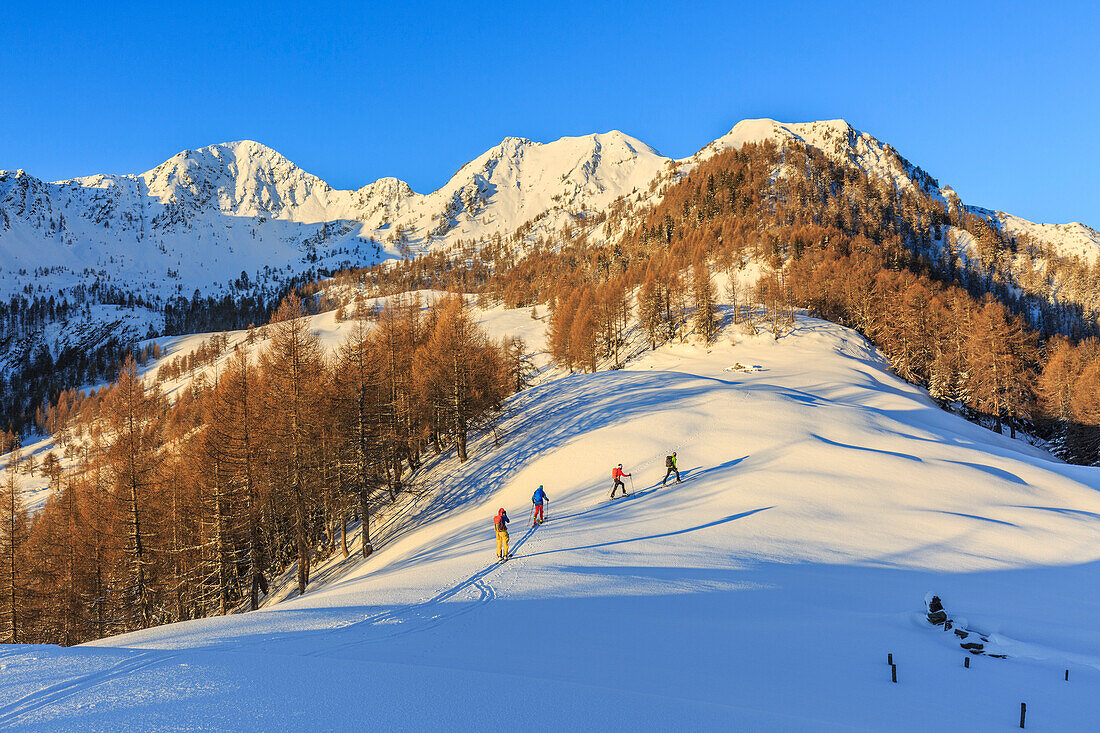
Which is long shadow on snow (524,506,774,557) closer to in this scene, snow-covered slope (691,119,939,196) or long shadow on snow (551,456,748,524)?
long shadow on snow (551,456,748,524)

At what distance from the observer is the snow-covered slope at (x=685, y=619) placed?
230 inches

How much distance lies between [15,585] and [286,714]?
109ft

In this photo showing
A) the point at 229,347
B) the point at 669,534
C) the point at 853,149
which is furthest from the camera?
the point at 853,149

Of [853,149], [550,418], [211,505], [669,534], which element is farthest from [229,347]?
[853,149]

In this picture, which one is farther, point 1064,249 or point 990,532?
point 1064,249

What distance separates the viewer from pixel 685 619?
1015 cm

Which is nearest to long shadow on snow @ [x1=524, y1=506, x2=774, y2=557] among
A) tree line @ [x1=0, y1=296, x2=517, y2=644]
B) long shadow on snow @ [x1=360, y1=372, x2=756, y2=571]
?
long shadow on snow @ [x1=360, y1=372, x2=756, y2=571]

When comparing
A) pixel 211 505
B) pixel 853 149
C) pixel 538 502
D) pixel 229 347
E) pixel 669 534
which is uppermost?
pixel 853 149

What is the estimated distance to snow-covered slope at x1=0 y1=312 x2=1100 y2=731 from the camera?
19.2 feet

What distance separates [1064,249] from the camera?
188m

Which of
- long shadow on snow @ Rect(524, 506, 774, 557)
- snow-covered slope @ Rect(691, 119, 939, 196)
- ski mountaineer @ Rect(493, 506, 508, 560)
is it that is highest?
snow-covered slope @ Rect(691, 119, 939, 196)

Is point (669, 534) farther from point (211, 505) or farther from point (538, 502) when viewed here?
point (211, 505)

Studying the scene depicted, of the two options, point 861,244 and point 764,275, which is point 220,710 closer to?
point 764,275

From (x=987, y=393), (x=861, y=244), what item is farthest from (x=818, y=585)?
(x=861, y=244)
